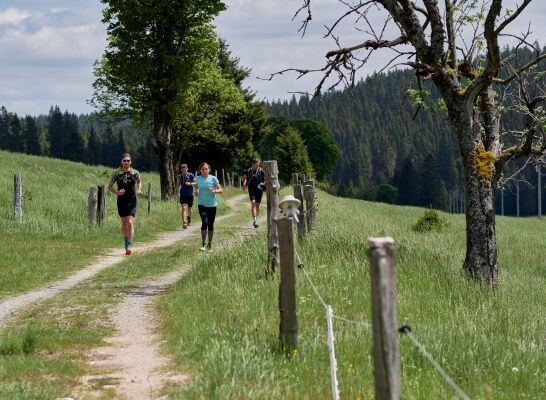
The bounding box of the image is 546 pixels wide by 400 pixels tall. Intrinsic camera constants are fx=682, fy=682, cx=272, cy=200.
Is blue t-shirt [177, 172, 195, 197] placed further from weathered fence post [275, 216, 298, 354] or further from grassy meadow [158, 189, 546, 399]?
weathered fence post [275, 216, 298, 354]

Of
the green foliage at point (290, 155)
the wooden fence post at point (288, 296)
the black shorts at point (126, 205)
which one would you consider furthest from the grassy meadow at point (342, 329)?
the green foliage at point (290, 155)

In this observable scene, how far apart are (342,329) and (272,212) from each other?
3505mm

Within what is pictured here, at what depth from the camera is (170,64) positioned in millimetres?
31641

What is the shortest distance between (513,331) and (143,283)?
22.2 feet

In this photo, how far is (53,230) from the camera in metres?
19.1

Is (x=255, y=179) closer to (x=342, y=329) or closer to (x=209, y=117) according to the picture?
(x=342, y=329)

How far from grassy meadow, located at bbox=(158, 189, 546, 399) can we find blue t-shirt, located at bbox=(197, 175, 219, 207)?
2.82m

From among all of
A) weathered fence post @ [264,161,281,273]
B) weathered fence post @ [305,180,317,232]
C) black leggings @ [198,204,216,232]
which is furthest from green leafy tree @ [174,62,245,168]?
weathered fence post @ [264,161,281,273]

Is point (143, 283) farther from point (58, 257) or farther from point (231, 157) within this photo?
point (231, 157)

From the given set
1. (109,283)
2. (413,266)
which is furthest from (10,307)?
(413,266)

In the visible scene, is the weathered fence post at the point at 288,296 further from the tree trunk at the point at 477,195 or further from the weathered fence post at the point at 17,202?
the weathered fence post at the point at 17,202

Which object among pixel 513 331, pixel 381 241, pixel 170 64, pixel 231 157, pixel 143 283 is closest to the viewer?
pixel 381 241

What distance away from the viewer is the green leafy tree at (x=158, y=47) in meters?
31.3

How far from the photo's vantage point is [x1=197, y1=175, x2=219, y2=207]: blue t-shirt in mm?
16141
